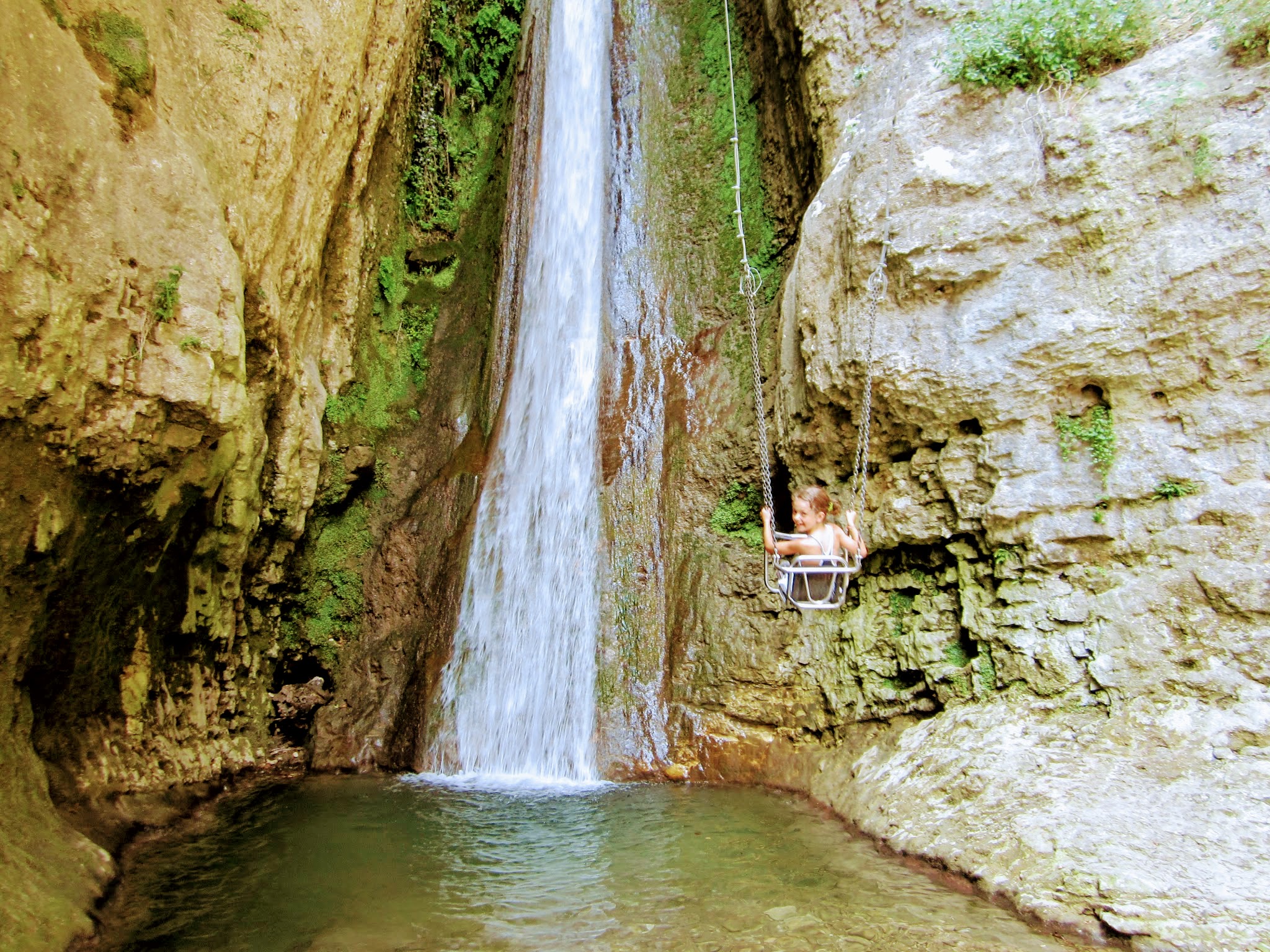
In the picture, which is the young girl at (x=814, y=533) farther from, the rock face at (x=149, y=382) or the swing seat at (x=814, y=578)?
the rock face at (x=149, y=382)

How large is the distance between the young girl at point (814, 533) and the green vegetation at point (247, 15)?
6098 mm

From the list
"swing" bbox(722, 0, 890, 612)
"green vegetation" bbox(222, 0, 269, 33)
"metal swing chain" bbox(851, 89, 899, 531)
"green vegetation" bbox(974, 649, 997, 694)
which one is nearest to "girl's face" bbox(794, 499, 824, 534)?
"swing" bbox(722, 0, 890, 612)

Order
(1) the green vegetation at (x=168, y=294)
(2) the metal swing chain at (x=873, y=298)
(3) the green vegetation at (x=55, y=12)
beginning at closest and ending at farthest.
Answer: (3) the green vegetation at (x=55, y=12) → (1) the green vegetation at (x=168, y=294) → (2) the metal swing chain at (x=873, y=298)

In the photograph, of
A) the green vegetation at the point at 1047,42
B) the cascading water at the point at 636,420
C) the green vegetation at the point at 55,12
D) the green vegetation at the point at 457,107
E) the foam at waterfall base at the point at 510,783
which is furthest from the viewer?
the green vegetation at the point at 457,107

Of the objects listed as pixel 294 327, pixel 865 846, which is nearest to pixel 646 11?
pixel 294 327

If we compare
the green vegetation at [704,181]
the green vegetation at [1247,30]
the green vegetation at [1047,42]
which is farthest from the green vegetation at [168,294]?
the green vegetation at [1247,30]

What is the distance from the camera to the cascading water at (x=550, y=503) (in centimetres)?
788

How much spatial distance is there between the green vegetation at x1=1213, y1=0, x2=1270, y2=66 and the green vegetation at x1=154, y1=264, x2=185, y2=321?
290 inches

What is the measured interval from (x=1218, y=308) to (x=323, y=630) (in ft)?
28.2

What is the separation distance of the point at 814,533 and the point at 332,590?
569 centimetres

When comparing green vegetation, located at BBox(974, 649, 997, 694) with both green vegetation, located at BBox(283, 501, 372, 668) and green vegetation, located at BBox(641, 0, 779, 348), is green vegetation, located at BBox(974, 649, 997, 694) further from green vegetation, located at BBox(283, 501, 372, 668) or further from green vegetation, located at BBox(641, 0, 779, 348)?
green vegetation, located at BBox(283, 501, 372, 668)

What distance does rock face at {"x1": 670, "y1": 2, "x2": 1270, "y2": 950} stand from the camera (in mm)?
4555

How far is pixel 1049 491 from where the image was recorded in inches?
225

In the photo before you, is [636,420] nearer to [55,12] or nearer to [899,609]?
[899,609]
